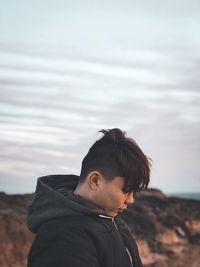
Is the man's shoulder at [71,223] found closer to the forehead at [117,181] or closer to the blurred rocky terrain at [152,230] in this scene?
the forehead at [117,181]

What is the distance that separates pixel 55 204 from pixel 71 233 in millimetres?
219

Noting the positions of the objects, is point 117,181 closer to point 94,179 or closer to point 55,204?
point 94,179

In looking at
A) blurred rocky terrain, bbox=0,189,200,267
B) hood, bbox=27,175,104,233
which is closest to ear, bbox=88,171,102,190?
hood, bbox=27,175,104,233

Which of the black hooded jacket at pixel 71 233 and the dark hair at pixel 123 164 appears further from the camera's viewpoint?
the dark hair at pixel 123 164

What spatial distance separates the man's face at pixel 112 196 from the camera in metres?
3.03

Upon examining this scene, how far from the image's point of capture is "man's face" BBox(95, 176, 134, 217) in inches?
119

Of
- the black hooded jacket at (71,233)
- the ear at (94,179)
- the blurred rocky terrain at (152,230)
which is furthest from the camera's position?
the blurred rocky terrain at (152,230)

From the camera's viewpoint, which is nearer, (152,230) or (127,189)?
(127,189)

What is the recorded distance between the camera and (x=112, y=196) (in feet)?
10.1

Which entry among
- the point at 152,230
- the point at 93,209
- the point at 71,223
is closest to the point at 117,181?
the point at 93,209

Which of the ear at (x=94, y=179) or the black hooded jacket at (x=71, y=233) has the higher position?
the ear at (x=94, y=179)

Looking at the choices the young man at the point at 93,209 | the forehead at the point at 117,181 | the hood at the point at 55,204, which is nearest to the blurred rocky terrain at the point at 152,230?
the hood at the point at 55,204

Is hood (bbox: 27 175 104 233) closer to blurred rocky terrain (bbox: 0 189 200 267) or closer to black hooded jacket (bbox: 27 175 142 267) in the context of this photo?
black hooded jacket (bbox: 27 175 142 267)

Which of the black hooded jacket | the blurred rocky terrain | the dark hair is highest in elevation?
the dark hair
